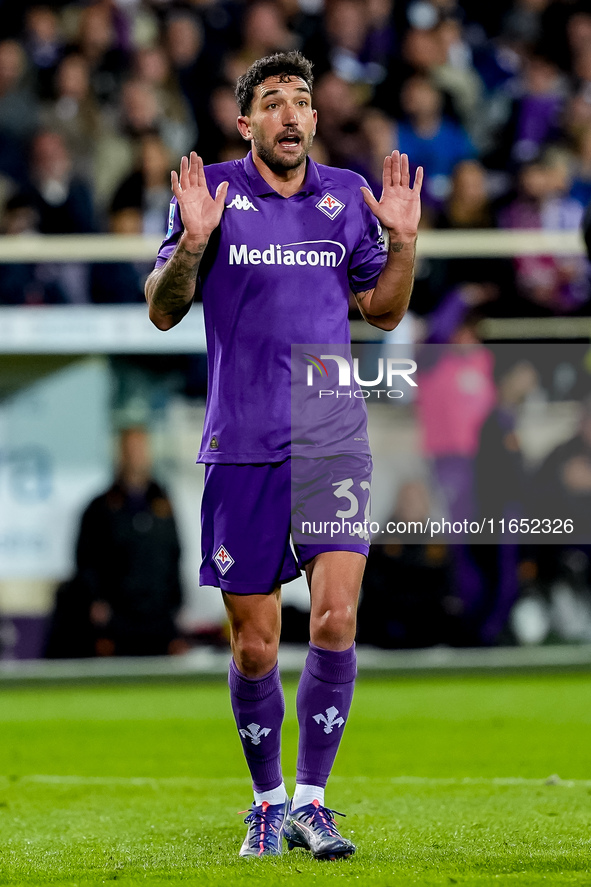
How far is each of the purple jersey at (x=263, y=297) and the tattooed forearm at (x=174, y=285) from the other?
0.11 m

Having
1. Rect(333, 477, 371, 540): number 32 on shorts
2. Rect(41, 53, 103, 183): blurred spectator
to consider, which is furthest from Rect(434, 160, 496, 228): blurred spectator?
Rect(333, 477, 371, 540): number 32 on shorts

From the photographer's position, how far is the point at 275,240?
4.17 m

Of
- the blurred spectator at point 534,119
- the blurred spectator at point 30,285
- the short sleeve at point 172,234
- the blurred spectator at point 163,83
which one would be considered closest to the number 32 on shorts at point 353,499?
the short sleeve at point 172,234

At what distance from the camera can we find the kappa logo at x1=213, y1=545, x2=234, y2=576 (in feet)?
13.4

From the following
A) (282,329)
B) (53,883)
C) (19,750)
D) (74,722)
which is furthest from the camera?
(74,722)

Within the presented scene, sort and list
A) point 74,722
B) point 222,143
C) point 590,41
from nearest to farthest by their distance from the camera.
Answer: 1. point 74,722
2. point 222,143
3. point 590,41

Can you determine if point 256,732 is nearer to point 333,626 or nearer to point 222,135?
point 333,626

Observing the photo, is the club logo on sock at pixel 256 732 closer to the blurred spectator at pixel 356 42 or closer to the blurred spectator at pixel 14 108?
the blurred spectator at pixel 14 108

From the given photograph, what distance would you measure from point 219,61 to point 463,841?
856cm

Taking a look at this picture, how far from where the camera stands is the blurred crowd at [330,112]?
9172mm

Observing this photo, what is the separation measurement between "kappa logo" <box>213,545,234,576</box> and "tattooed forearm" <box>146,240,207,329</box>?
0.74 meters

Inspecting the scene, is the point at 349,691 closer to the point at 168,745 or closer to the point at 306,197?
the point at 306,197

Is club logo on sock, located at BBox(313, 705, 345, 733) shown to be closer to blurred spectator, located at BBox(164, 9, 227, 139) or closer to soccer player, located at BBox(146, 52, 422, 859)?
soccer player, located at BBox(146, 52, 422, 859)

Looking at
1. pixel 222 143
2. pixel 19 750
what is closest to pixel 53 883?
pixel 19 750
